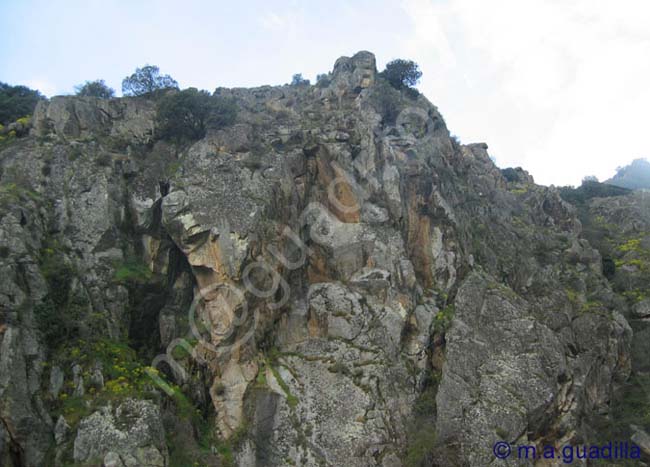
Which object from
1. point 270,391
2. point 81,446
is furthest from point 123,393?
point 270,391

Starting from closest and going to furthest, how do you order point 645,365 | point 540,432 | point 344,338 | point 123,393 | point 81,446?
point 81,446 < point 123,393 < point 540,432 < point 344,338 < point 645,365

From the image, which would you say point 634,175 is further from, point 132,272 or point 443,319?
point 132,272

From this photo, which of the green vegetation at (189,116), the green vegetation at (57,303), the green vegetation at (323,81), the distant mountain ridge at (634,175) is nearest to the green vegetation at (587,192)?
the green vegetation at (323,81)

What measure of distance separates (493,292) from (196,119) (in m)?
21.0

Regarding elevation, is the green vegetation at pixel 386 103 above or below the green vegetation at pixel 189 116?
above

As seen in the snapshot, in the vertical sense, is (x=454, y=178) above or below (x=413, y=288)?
above

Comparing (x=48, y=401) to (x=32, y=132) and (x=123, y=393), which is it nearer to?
(x=123, y=393)

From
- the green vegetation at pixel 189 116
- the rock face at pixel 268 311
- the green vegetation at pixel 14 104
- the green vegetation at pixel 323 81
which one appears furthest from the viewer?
the green vegetation at pixel 323 81

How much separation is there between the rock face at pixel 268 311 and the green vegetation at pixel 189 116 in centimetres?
111

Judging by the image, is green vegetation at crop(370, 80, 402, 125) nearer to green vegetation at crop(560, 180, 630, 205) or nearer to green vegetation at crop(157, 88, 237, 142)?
green vegetation at crop(157, 88, 237, 142)

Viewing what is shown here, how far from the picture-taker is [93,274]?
1153 inches

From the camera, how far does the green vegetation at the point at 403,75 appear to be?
5338 cm

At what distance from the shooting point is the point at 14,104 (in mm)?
40406

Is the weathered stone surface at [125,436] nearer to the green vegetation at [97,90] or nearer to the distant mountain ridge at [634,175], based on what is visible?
the green vegetation at [97,90]
